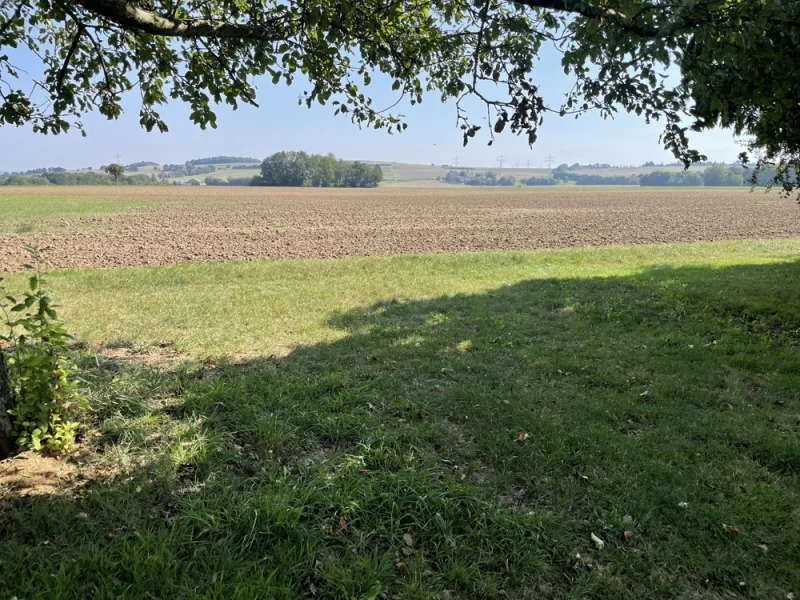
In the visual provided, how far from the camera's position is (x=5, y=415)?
11.6 ft

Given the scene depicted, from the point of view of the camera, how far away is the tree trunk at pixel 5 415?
11.5ft

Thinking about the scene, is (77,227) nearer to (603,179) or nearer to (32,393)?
(32,393)

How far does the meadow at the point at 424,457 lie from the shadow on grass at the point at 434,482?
0.02 meters

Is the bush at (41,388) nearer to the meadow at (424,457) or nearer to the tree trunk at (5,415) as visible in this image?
the tree trunk at (5,415)

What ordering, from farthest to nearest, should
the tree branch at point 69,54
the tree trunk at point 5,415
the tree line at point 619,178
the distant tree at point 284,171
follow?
the tree line at point 619,178
the distant tree at point 284,171
the tree branch at point 69,54
the tree trunk at point 5,415

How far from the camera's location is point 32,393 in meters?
3.55

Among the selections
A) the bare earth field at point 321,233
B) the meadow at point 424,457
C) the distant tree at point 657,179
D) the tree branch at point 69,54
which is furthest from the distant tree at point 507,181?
the tree branch at point 69,54

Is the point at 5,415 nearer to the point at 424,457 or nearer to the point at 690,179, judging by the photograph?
the point at 424,457

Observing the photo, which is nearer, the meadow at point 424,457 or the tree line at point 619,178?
the meadow at point 424,457

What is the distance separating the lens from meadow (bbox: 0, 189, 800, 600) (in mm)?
2787

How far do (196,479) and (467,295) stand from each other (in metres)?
7.66

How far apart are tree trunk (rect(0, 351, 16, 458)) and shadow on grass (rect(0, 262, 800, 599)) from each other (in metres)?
0.60

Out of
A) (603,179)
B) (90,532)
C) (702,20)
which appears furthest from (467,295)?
(603,179)

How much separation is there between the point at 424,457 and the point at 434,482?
0.41 m
